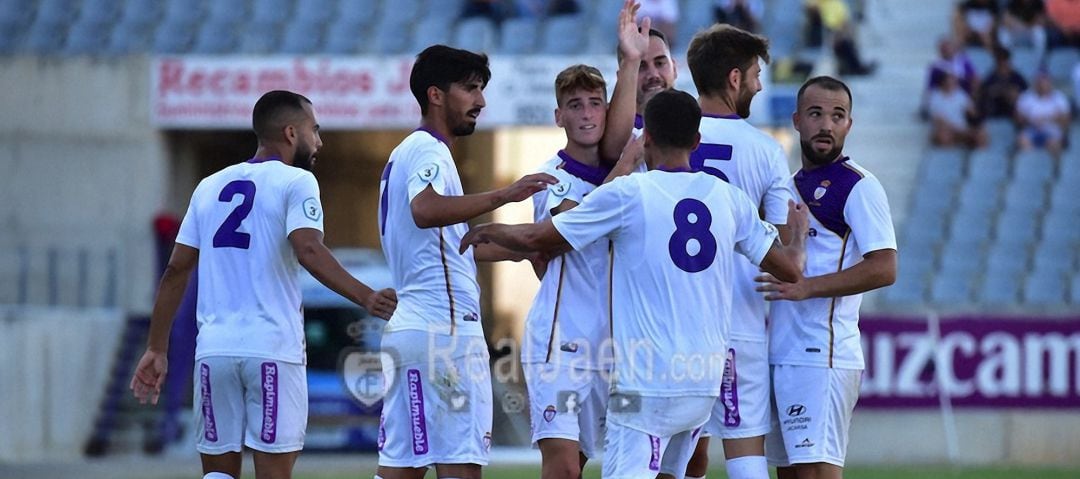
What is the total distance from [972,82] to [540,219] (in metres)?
13.9

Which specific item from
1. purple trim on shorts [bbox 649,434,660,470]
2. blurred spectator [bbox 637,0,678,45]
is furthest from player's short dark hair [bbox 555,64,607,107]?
blurred spectator [bbox 637,0,678,45]

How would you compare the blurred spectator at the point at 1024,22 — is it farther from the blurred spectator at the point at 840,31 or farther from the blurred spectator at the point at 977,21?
the blurred spectator at the point at 840,31

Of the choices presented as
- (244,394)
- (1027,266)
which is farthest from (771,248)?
(1027,266)

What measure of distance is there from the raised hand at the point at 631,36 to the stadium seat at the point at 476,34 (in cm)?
1396

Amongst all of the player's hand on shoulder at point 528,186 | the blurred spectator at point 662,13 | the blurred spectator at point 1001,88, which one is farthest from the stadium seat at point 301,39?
the player's hand on shoulder at point 528,186

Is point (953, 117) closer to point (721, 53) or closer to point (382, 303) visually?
point (721, 53)

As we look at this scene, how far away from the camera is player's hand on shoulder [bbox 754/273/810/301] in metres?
8.04

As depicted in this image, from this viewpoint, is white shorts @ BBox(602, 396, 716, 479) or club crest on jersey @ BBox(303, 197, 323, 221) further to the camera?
club crest on jersey @ BBox(303, 197, 323, 221)

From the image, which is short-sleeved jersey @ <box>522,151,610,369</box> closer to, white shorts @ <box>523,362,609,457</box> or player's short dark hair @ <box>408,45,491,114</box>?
white shorts @ <box>523,362,609,457</box>

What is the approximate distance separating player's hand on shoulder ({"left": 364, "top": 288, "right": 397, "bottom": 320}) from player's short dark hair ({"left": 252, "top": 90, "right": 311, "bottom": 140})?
41.3 inches

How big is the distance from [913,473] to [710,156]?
8.06m

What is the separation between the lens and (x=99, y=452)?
65.0 feet

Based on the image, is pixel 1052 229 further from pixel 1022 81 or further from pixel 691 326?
pixel 691 326

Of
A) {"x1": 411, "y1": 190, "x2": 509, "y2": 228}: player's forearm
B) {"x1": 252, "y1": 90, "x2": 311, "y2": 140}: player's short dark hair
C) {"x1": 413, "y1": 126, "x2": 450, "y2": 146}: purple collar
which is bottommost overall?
{"x1": 411, "y1": 190, "x2": 509, "y2": 228}: player's forearm
